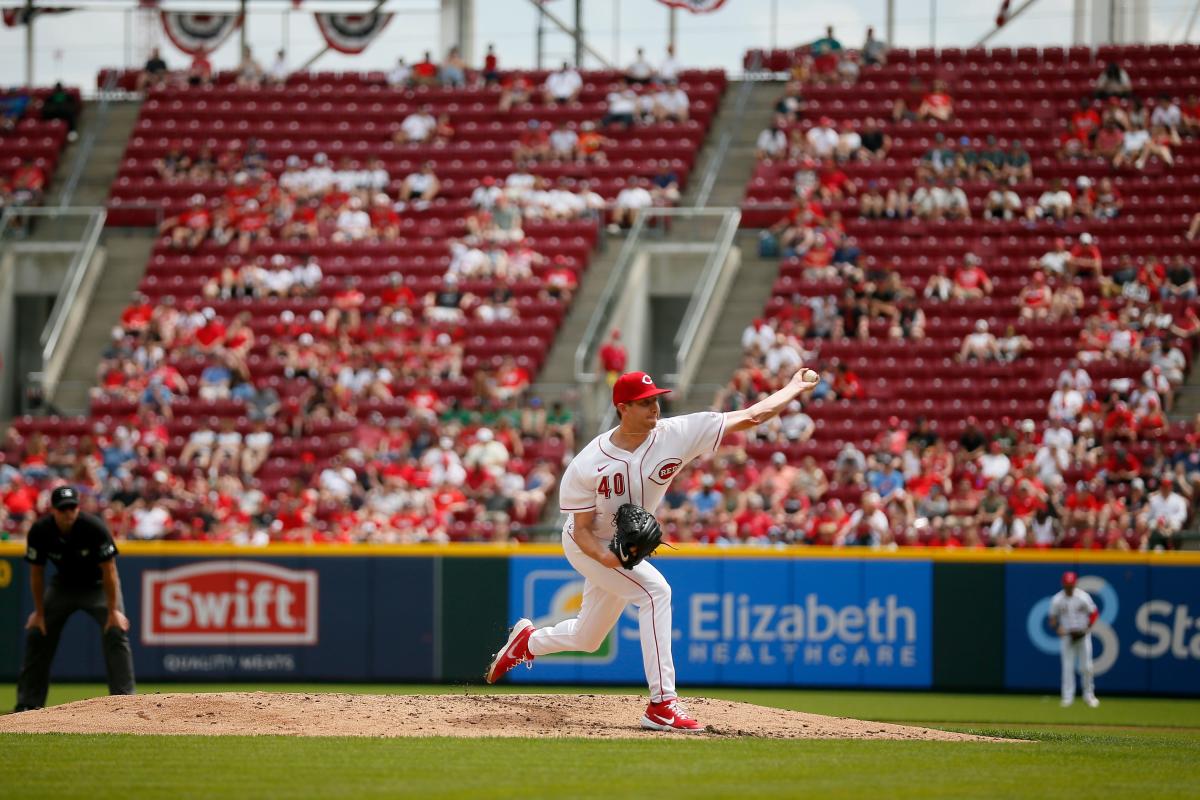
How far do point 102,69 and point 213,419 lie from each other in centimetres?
1152

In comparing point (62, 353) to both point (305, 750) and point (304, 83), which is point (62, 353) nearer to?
point (304, 83)

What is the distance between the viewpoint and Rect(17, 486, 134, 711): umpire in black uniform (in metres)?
11.8

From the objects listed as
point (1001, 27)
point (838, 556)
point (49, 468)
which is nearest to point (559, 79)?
point (1001, 27)

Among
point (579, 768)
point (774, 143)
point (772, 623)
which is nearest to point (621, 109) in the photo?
point (774, 143)

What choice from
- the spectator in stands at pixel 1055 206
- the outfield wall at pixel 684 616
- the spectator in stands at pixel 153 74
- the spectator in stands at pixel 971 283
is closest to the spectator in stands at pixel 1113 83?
the spectator in stands at pixel 1055 206

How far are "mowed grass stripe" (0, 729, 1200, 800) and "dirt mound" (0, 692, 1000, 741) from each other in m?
0.47

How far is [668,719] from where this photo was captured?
9688 millimetres

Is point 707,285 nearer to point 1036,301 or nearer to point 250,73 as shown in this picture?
point 1036,301

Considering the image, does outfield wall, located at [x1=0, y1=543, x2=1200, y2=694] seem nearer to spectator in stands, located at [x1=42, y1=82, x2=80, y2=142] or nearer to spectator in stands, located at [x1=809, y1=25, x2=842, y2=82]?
spectator in stands, located at [x1=809, y1=25, x2=842, y2=82]

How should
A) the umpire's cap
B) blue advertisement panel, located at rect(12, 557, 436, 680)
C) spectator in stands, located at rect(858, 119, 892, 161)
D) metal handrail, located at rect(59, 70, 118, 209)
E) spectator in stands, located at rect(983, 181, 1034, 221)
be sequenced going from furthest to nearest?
metal handrail, located at rect(59, 70, 118, 209) < spectator in stands, located at rect(858, 119, 892, 161) < spectator in stands, located at rect(983, 181, 1034, 221) < blue advertisement panel, located at rect(12, 557, 436, 680) < the umpire's cap

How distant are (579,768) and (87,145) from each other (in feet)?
81.3

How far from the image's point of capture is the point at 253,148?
94.6ft

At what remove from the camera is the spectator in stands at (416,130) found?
28.8 m

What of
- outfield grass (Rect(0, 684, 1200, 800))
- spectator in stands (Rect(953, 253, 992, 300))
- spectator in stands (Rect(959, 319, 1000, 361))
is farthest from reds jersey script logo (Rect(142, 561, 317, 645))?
spectator in stands (Rect(953, 253, 992, 300))
